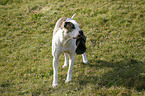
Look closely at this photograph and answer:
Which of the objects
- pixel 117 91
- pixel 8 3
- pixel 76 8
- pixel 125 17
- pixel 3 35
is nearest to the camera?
pixel 117 91

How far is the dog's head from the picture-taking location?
4.69 meters

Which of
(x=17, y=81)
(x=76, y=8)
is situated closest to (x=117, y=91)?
(x=17, y=81)

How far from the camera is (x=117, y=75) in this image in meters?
6.05

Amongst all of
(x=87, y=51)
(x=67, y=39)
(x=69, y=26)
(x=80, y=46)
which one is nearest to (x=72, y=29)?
(x=69, y=26)

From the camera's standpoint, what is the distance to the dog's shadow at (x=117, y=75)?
5.62m

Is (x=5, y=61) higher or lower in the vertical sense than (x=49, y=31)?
lower

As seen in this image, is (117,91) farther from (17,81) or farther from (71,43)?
(17,81)

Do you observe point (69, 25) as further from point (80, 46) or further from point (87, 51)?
point (87, 51)

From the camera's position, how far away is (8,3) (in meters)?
14.5

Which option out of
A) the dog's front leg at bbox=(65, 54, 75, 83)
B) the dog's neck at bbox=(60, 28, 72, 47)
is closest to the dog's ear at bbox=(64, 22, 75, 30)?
the dog's neck at bbox=(60, 28, 72, 47)

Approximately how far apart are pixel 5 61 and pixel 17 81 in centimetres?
204

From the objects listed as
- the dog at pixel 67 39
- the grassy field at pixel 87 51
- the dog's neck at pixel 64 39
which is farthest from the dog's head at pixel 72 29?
the grassy field at pixel 87 51

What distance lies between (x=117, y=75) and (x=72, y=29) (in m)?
2.56

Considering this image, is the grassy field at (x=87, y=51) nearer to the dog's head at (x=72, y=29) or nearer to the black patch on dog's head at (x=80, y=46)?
the black patch on dog's head at (x=80, y=46)
